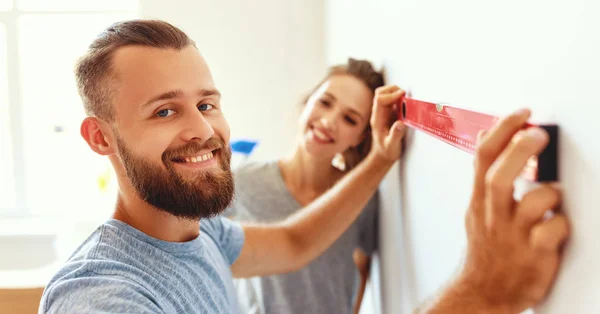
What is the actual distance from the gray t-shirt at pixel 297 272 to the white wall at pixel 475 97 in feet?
0.39

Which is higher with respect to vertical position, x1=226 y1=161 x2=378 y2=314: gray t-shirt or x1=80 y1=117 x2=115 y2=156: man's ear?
x1=80 y1=117 x2=115 y2=156: man's ear

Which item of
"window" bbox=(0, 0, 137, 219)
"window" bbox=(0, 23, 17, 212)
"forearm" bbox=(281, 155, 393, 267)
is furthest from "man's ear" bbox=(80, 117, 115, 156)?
"window" bbox=(0, 23, 17, 212)

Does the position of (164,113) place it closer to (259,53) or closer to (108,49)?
(108,49)

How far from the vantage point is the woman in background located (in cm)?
133

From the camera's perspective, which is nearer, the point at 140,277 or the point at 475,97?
the point at 475,97

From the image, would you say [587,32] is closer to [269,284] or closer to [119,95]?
[119,95]

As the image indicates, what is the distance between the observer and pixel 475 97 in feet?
2.09

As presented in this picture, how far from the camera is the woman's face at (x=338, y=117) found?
1.31 metres

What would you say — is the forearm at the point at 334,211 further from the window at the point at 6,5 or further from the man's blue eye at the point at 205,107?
the window at the point at 6,5

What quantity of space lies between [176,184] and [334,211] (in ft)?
1.40

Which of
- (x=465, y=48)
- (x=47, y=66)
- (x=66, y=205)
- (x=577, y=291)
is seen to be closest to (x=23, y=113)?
(x=47, y=66)

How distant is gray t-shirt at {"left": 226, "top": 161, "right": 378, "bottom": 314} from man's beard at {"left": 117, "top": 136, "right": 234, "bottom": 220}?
0.59 m

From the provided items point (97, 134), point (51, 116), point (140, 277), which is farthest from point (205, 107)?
point (51, 116)

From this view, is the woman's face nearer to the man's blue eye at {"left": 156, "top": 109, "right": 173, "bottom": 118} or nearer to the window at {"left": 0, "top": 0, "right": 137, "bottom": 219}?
the man's blue eye at {"left": 156, "top": 109, "right": 173, "bottom": 118}
